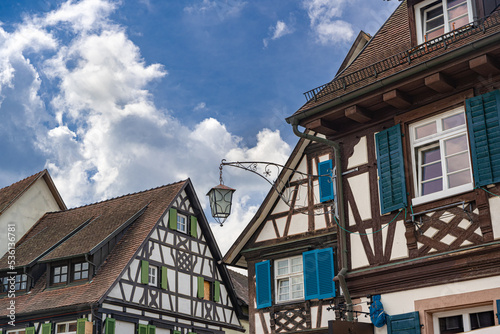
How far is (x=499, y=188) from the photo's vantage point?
32.3 feet

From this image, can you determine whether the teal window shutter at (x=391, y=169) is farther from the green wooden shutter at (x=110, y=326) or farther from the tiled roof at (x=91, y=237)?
the green wooden shutter at (x=110, y=326)

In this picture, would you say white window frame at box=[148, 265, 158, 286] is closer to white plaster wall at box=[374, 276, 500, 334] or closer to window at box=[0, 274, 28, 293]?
window at box=[0, 274, 28, 293]

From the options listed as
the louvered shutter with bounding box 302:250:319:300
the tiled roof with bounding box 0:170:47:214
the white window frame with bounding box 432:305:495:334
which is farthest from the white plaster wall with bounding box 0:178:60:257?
the white window frame with bounding box 432:305:495:334

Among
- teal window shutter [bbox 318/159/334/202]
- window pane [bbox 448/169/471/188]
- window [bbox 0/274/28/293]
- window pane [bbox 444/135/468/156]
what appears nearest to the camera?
window pane [bbox 448/169/471/188]

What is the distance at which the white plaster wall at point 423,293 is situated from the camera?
9719mm

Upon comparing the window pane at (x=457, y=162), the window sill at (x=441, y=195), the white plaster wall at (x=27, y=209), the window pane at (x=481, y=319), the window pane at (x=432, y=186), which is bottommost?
the window pane at (x=481, y=319)

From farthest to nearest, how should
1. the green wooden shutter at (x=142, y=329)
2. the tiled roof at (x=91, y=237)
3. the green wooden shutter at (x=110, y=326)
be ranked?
1. the green wooden shutter at (x=142, y=329)
2. the tiled roof at (x=91, y=237)
3. the green wooden shutter at (x=110, y=326)

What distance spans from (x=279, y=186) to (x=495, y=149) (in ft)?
27.9

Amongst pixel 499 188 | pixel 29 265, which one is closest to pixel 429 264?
pixel 499 188

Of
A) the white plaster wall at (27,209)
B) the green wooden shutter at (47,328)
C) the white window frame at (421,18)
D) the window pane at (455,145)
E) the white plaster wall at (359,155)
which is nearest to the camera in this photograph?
the window pane at (455,145)

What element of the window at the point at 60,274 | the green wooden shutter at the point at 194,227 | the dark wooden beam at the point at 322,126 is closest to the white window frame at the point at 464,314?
the dark wooden beam at the point at 322,126

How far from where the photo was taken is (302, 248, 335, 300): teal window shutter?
17.1m

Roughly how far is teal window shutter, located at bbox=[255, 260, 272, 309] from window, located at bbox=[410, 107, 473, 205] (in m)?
7.63

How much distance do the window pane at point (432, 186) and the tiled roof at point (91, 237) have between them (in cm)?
1516
